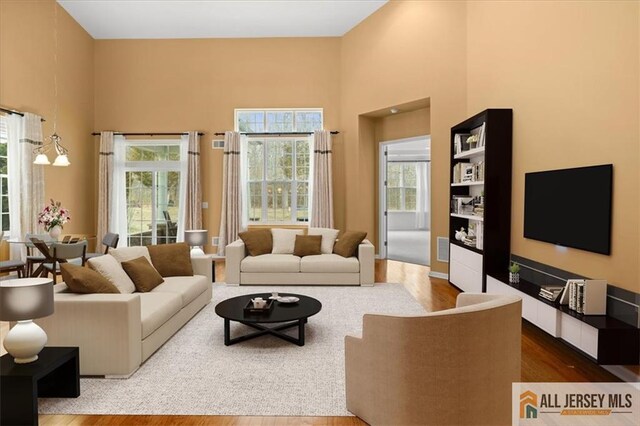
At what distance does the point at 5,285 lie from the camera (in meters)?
2.53

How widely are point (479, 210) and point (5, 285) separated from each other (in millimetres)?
5129

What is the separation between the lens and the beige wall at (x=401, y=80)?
671 centimetres

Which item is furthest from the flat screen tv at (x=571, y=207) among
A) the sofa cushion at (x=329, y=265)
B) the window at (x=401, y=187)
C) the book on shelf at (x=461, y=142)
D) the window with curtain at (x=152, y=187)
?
the window at (x=401, y=187)

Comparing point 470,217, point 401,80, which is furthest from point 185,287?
point 401,80

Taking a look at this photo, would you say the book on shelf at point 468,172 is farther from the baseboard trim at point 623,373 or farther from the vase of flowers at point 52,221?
the vase of flowers at point 52,221

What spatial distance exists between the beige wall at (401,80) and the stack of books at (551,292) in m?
3.03

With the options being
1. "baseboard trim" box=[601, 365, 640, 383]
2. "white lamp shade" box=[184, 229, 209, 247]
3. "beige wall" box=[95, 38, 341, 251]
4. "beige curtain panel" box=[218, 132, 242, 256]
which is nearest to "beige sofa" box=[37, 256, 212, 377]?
"white lamp shade" box=[184, 229, 209, 247]

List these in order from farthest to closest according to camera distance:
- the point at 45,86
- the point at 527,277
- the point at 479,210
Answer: the point at 45,86 < the point at 479,210 < the point at 527,277

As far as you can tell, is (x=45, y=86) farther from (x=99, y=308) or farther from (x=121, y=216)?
(x=99, y=308)

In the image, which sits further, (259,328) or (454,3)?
(454,3)

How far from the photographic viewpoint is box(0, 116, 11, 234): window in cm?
658

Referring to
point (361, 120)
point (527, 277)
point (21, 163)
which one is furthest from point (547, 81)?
point (21, 163)

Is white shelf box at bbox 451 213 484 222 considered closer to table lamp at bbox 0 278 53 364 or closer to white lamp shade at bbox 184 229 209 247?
white lamp shade at bbox 184 229 209 247

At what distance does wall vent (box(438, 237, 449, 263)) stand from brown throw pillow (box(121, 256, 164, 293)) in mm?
4670
